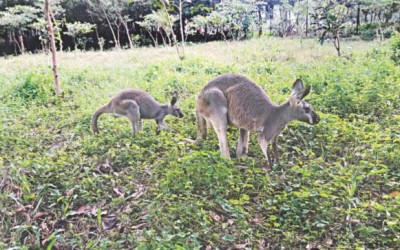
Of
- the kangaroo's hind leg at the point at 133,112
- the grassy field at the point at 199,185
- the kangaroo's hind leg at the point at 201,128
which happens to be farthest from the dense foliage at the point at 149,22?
the kangaroo's hind leg at the point at 201,128

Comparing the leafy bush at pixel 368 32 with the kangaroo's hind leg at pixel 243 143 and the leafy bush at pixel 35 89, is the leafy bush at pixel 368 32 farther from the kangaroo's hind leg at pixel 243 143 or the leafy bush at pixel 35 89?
the kangaroo's hind leg at pixel 243 143

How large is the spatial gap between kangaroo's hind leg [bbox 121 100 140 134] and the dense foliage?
48.2 ft

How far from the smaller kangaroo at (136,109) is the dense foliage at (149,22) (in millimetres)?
14328

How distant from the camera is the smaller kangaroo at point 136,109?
629 cm

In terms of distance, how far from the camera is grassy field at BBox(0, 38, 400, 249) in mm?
3807

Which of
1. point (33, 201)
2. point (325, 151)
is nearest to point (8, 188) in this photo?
point (33, 201)

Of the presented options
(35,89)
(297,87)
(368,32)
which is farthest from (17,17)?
(297,87)

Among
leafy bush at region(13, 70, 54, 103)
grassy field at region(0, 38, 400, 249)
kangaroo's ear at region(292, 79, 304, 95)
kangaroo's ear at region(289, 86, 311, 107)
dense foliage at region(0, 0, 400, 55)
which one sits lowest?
grassy field at region(0, 38, 400, 249)

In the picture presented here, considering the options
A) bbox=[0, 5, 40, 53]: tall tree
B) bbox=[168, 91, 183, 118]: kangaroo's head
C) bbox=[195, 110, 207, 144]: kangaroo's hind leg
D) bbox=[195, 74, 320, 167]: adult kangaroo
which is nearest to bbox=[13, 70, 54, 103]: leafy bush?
bbox=[168, 91, 183, 118]: kangaroo's head

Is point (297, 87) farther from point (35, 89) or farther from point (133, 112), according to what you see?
point (35, 89)

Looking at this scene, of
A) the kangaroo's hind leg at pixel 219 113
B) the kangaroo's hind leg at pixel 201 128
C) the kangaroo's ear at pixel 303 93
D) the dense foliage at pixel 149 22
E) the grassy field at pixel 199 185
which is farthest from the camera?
the dense foliage at pixel 149 22

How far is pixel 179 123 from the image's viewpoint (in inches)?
273

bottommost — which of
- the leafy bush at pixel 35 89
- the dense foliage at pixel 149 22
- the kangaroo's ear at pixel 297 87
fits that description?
the leafy bush at pixel 35 89

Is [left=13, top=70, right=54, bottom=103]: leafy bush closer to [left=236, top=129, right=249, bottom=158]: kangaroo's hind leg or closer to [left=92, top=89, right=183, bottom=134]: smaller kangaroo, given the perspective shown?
[left=92, top=89, right=183, bottom=134]: smaller kangaroo
